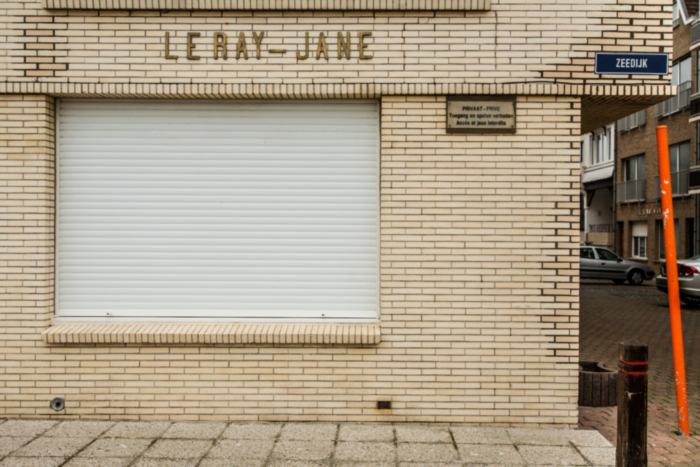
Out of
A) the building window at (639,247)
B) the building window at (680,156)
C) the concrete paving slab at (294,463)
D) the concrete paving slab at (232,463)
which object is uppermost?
the building window at (680,156)

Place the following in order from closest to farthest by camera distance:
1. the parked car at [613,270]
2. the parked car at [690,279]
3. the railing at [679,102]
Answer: the parked car at [690,279]
the parked car at [613,270]
the railing at [679,102]

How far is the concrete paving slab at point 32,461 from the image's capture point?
4.25 m

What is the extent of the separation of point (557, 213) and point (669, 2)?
2300mm

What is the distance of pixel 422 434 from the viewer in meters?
4.95

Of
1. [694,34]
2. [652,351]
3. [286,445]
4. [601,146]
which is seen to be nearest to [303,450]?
[286,445]

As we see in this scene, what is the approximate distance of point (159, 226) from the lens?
5.48 metres

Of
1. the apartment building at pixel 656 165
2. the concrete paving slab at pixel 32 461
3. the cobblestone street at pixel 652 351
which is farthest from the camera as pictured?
the apartment building at pixel 656 165

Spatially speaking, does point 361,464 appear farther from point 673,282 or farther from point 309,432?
point 673,282

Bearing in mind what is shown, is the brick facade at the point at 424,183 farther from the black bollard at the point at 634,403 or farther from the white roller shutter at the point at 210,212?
the black bollard at the point at 634,403

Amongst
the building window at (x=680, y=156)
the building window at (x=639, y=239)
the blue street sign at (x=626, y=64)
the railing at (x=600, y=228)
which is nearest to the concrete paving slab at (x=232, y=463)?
the blue street sign at (x=626, y=64)

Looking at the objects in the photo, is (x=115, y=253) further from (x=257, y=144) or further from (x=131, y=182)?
(x=257, y=144)

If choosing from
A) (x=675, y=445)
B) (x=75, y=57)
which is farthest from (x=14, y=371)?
(x=675, y=445)

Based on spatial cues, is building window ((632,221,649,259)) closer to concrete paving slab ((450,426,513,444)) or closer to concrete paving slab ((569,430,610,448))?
concrete paving slab ((569,430,610,448))

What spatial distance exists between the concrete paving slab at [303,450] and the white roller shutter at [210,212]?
1.27 meters
